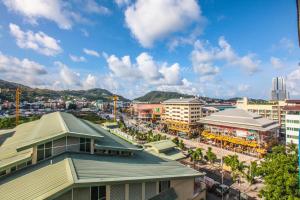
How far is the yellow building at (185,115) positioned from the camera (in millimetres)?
92875

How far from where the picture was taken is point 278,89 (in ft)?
557

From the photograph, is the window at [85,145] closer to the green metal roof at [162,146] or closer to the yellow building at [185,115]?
the green metal roof at [162,146]

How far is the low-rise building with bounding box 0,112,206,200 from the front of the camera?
15.1 meters

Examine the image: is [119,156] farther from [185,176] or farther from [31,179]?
[31,179]

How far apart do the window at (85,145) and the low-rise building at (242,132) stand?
53.2 meters

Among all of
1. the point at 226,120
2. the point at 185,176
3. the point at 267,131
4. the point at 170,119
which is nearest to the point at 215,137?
the point at 226,120

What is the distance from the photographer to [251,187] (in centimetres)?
3662

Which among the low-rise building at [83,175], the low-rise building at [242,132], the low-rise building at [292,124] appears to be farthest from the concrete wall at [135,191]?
the low-rise building at [292,124]

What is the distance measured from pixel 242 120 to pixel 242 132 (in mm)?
4310

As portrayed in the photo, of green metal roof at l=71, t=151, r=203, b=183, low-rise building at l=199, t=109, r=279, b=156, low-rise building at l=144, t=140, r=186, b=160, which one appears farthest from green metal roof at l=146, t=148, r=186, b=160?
low-rise building at l=199, t=109, r=279, b=156

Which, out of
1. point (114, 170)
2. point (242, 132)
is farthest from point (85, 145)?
point (242, 132)

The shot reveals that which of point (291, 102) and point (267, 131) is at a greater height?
point (291, 102)

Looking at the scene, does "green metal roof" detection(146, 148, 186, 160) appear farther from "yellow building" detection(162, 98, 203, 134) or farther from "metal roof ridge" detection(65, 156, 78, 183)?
"yellow building" detection(162, 98, 203, 134)

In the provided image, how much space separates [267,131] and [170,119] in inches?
2046
